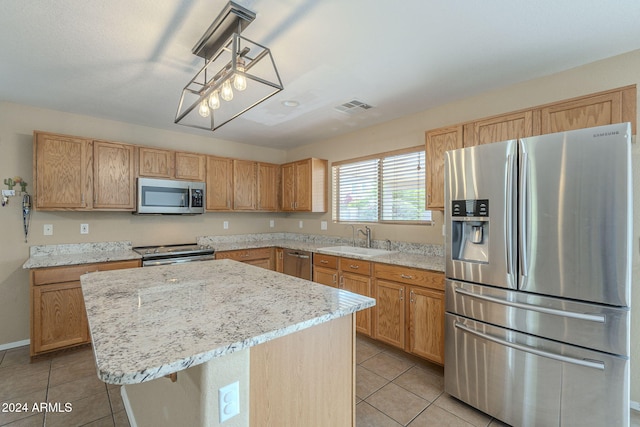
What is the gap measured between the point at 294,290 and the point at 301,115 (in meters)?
2.38

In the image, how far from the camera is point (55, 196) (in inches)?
116

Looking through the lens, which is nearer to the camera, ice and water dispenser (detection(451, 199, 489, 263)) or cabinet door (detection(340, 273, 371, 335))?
ice and water dispenser (detection(451, 199, 489, 263))

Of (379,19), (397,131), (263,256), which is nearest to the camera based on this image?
(379,19)

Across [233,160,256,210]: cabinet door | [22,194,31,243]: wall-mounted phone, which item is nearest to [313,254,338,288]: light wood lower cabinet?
[233,160,256,210]: cabinet door

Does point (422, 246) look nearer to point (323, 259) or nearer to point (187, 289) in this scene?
point (323, 259)

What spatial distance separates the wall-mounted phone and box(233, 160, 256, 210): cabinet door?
2.19 meters

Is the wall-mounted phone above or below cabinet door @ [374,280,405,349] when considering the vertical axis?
above

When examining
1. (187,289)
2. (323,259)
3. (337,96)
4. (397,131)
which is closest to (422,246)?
(323,259)

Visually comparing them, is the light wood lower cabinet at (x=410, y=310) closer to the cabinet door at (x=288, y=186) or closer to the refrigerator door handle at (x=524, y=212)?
the refrigerator door handle at (x=524, y=212)

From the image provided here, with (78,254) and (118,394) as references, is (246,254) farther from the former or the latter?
(118,394)

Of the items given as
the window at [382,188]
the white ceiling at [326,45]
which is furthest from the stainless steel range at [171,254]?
the window at [382,188]

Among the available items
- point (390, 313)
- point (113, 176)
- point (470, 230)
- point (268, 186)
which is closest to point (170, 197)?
point (113, 176)

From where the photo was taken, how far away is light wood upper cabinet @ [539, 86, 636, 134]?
188 cm

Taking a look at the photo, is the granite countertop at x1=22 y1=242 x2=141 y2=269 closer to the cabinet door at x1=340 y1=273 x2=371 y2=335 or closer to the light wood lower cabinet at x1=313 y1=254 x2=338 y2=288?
the light wood lower cabinet at x1=313 y1=254 x2=338 y2=288
